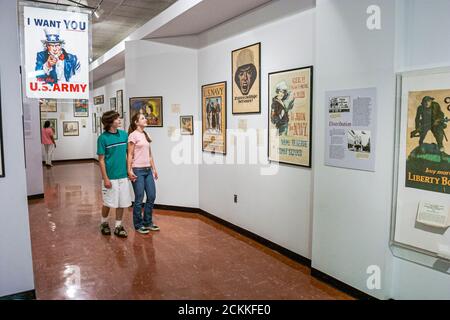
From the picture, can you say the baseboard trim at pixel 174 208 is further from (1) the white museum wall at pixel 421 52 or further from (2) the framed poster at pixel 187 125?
(1) the white museum wall at pixel 421 52

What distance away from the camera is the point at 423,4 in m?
2.58

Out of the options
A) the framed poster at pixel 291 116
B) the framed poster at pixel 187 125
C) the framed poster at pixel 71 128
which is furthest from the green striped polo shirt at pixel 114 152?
the framed poster at pixel 71 128

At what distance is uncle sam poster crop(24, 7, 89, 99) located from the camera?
343 centimetres

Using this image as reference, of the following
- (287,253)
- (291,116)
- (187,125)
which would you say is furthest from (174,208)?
(291,116)

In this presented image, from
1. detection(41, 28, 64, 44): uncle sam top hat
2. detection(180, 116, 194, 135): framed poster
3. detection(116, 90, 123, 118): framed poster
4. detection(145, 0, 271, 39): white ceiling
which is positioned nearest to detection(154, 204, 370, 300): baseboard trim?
detection(180, 116, 194, 135): framed poster

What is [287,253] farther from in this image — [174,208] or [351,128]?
[174,208]

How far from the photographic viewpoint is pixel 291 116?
4.07 metres

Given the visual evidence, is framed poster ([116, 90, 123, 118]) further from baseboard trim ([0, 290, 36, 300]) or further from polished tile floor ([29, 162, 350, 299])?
baseboard trim ([0, 290, 36, 300])

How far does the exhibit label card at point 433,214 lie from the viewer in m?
2.52

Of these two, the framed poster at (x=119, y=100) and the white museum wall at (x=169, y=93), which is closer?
the white museum wall at (x=169, y=93)

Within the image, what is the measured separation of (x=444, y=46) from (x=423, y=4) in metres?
0.38

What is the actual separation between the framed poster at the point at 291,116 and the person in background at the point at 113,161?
198 centimetres

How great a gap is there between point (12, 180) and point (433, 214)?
344 centimetres

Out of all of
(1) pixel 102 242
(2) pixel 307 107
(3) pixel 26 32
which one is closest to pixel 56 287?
(1) pixel 102 242
